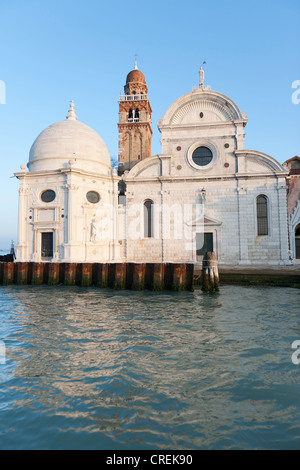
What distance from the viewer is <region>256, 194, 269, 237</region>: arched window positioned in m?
22.8

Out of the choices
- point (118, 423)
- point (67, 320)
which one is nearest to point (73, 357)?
point (118, 423)

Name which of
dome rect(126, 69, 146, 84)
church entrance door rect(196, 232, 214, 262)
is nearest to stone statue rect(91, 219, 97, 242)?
church entrance door rect(196, 232, 214, 262)

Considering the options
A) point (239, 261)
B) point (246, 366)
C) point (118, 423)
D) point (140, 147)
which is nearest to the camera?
point (118, 423)

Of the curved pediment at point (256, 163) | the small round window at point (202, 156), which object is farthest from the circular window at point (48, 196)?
the curved pediment at point (256, 163)

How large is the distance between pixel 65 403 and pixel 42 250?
20638mm

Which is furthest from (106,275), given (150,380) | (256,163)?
(256,163)

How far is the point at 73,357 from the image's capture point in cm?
600

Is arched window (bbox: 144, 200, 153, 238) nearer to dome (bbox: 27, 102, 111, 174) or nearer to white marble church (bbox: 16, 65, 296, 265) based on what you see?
white marble church (bbox: 16, 65, 296, 265)

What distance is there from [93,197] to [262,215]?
13.0m

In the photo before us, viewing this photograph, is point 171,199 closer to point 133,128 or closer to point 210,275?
point 210,275

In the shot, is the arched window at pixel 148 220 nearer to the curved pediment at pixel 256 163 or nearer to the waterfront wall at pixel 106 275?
the curved pediment at pixel 256 163

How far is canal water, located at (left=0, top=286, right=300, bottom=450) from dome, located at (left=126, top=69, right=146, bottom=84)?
34.7 m
